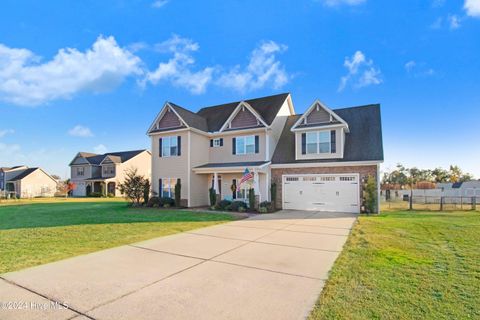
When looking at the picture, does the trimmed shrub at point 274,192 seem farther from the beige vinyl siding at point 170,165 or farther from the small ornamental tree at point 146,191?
the small ornamental tree at point 146,191

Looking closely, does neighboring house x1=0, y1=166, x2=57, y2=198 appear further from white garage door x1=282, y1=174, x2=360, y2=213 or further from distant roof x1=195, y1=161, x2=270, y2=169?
white garage door x1=282, y1=174, x2=360, y2=213

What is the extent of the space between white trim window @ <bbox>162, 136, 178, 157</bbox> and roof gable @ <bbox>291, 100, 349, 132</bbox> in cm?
907

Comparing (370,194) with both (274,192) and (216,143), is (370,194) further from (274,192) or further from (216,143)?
(216,143)

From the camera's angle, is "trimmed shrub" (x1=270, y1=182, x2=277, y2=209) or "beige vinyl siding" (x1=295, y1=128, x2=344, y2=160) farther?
"trimmed shrub" (x1=270, y1=182, x2=277, y2=209)

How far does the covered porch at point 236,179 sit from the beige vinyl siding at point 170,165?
3.67 feet

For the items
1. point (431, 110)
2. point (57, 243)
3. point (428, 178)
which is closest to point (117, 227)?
point (57, 243)

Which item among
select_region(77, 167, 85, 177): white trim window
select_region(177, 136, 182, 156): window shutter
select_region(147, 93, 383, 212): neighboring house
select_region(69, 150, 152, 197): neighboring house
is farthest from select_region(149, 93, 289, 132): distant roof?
select_region(77, 167, 85, 177): white trim window

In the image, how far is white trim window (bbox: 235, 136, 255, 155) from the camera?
62.4ft

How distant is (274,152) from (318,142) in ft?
10.9

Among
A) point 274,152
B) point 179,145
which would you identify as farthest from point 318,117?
point 179,145

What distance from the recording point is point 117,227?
10.4 m

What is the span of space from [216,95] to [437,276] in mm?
23097

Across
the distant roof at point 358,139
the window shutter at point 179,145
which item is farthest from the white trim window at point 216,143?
the distant roof at point 358,139

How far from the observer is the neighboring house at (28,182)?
4309 cm
